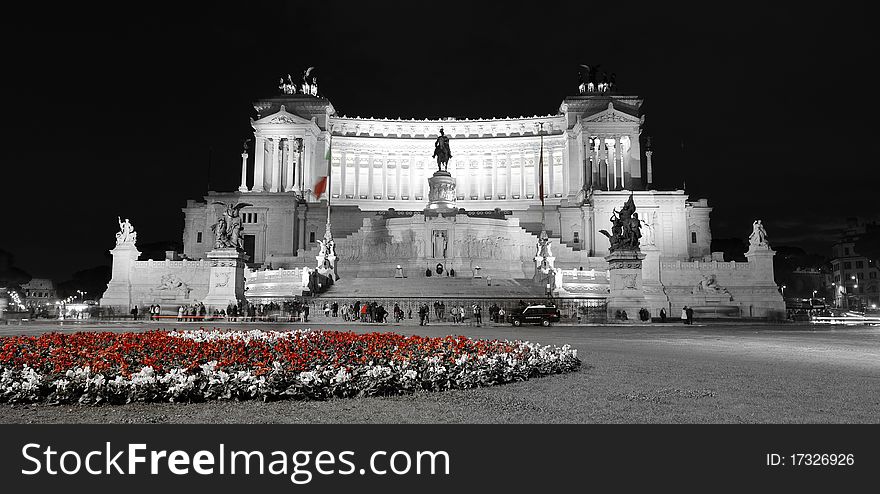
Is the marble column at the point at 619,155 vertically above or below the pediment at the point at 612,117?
below

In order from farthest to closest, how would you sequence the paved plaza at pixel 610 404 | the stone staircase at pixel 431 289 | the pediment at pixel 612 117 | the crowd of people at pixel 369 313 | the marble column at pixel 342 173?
1. the marble column at pixel 342 173
2. the pediment at pixel 612 117
3. the stone staircase at pixel 431 289
4. the crowd of people at pixel 369 313
5. the paved plaza at pixel 610 404

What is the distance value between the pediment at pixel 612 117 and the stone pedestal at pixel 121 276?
64.9 m

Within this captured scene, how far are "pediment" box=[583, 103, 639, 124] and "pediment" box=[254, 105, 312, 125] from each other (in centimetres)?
4165

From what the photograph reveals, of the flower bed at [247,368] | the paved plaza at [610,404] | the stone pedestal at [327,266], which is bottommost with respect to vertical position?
the paved plaza at [610,404]

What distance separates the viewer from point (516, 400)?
37.8ft

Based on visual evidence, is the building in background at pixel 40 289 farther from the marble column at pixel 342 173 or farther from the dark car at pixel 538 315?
the dark car at pixel 538 315

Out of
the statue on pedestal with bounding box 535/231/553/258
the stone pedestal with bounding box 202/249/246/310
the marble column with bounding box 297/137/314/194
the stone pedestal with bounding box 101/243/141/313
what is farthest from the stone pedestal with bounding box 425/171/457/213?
the stone pedestal with bounding box 202/249/246/310

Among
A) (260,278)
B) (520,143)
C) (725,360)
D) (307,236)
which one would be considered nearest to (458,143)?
(520,143)

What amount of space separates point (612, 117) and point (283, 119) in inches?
1886

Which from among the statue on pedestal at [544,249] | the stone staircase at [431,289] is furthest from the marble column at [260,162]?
the statue on pedestal at [544,249]

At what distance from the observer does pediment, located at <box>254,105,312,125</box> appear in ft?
322

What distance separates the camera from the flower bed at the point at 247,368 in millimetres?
11273

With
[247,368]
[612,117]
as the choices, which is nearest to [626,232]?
[247,368]

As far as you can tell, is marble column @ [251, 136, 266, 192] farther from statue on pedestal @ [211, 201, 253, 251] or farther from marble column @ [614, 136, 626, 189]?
statue on pedestal @ [211, 201, 253, 251]
